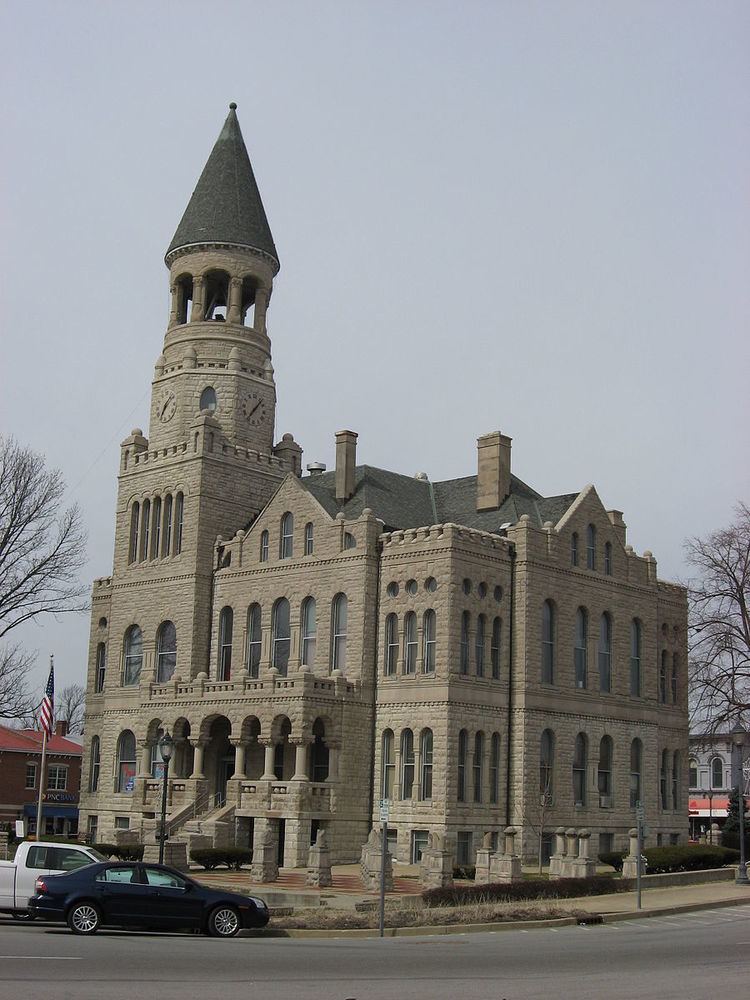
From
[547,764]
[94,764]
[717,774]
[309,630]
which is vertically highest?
[309,630]

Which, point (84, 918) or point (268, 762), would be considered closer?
point (84, 918)

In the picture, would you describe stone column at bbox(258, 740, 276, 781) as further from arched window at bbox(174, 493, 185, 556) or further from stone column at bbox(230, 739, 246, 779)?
arched window at bbox(174, 493, 185, 556)

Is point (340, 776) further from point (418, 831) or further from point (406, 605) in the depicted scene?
point (406, 605)

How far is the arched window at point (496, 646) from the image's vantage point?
49.8m

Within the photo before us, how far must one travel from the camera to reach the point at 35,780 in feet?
261

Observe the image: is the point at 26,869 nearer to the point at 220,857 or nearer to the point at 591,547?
the point at 220,857

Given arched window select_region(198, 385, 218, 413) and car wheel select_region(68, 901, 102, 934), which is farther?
arched window select_region(198, 385, 218, 413)

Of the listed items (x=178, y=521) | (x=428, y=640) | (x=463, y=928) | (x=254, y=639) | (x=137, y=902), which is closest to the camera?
(x=137, y=902)

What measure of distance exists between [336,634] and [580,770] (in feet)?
36.5

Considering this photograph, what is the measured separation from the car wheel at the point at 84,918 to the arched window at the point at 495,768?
88.4ft

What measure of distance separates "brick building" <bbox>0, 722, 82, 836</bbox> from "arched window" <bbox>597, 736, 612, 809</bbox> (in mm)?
35156

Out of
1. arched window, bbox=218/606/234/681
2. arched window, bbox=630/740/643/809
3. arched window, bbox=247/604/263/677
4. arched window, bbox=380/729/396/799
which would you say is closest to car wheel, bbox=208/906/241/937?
arched window, bbox=380/729/396/799

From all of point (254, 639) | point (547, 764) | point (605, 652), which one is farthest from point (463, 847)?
point (254, 639)

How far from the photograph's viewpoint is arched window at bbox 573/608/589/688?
5288cm
